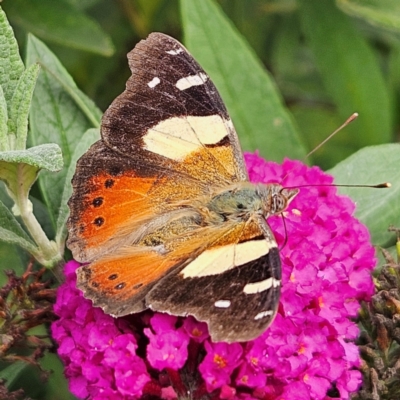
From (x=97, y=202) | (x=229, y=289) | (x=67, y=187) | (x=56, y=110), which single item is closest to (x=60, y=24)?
(x=56, y=110)

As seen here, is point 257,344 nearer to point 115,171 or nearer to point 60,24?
point 115,171

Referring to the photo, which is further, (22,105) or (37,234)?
(37,234)

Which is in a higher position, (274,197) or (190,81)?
(190,81)

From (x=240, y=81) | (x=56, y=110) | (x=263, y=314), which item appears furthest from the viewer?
(x=240, y=81)

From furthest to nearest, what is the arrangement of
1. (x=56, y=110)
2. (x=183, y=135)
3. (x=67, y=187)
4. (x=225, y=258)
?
(x=56, y=110)
(x=67, y=187)
(x=183, y=135)
(x=225, y=258)

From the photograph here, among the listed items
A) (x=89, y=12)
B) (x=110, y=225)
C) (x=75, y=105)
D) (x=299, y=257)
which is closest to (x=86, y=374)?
(x=110, y=225)

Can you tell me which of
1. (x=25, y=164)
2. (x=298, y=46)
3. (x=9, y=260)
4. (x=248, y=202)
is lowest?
(x=298, y=46)
